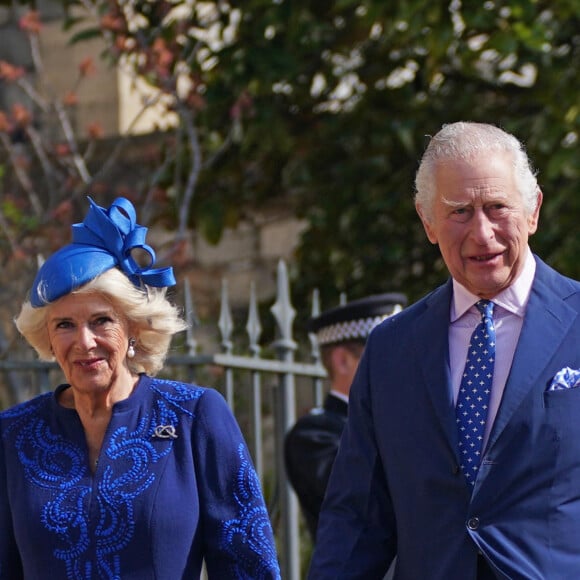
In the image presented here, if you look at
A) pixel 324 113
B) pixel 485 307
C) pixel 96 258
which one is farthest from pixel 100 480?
pixel 324 113

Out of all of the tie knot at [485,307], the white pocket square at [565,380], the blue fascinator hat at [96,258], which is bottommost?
the white pocket square at [565,380]

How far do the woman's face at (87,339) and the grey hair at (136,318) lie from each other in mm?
25

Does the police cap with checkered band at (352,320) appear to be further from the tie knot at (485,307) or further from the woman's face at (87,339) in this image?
the tie knot at (485,307)

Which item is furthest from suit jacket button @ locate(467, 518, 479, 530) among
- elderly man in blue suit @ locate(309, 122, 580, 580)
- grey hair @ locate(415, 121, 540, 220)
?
grey hair @ locate(415, 121, 540, 220)

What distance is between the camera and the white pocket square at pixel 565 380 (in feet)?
10.5

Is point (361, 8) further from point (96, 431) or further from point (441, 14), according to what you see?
point (96, 431)

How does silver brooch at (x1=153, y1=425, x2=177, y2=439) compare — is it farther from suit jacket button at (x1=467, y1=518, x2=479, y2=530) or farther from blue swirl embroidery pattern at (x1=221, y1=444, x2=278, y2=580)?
suit jacket button at (x1=467, y1=518, x2=479, y2=530)

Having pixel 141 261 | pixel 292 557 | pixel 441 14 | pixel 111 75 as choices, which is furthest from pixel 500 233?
pixel 111 75

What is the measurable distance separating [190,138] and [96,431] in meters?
4.13

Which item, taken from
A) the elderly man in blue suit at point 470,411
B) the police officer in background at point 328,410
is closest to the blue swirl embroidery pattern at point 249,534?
the elderly man in blue suit at point 470,411

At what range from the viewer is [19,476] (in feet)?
12.0

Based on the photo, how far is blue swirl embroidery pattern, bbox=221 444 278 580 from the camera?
3551 mm

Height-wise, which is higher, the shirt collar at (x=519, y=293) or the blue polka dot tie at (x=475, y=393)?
the shirt collar at (x=519, y=293)

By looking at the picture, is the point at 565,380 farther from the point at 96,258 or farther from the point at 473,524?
the point at 96,258
